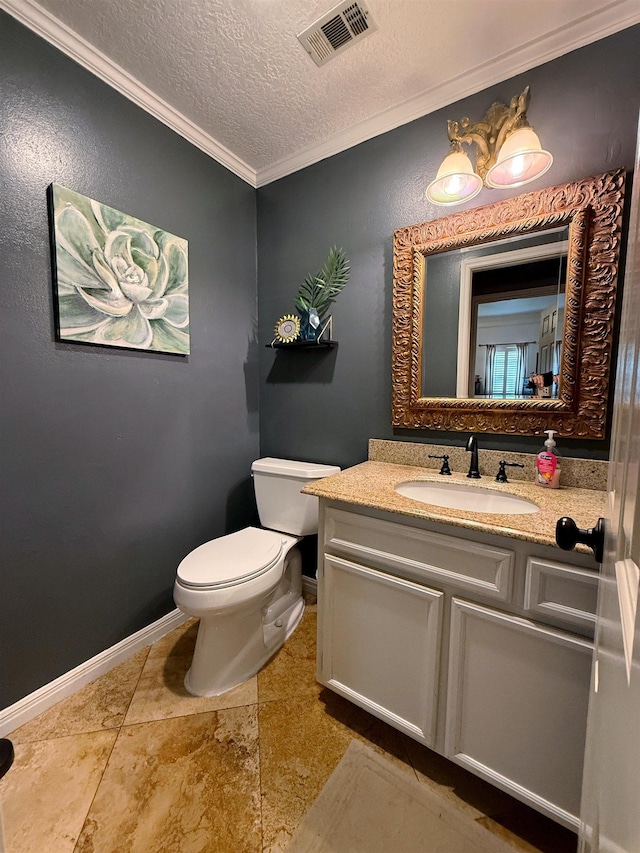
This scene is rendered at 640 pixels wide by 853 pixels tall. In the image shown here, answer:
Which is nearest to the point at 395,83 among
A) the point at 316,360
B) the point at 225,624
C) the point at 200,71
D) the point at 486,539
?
the point at 200,71

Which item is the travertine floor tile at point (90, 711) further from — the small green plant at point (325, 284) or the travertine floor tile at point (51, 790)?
the small green plant at point (325, 284)

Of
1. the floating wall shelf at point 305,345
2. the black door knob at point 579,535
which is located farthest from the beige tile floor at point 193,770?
the floating wall shelf at point 305,345

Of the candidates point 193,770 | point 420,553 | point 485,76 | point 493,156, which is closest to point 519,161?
point 493,156

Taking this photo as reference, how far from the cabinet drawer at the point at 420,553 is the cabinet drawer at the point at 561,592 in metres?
0.05

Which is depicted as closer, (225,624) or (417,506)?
(417,506)

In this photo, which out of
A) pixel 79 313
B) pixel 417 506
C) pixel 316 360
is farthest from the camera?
pixel 316 360

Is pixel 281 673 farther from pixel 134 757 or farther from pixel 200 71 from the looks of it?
pixel 200 71

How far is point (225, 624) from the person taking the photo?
4.53 ft

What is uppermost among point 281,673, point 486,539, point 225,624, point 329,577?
point 486,539

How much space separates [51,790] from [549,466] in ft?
6.24

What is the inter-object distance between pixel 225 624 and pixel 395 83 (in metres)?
2.34

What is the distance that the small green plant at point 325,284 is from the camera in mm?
1732

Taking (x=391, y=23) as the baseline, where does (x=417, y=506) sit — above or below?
below

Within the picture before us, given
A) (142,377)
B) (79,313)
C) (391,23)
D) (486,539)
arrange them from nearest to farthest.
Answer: (486,539), (391,23), (79,313), (142,377)
